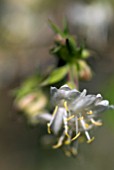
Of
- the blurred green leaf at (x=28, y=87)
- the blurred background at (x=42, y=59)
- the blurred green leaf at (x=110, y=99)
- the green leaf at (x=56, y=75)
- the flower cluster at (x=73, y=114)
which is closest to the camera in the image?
the flower cluster at (x=73, y=114)

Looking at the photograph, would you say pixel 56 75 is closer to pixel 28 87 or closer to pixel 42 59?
pixel 28 87

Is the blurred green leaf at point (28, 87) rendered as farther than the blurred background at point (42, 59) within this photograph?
No

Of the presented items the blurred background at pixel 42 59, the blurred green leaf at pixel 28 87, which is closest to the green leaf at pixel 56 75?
the blurred green leaf at pixel 28 87

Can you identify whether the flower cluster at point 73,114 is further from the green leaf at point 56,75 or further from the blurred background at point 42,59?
the blurred background at point 42,59

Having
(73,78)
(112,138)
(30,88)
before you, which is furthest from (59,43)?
(112,138)

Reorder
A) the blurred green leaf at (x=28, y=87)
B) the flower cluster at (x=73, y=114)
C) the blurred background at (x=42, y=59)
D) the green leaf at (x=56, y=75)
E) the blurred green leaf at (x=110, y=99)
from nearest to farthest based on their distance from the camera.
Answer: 1. the flower cluster at (x=73, y=114)
2. the green leaf at (x=56, y=75)
3. the blurred green leaf at (x=28, y=87)
4. the blurred green leaf at (x=110, y=99)
5. the blurred background at (x=42, y=59)

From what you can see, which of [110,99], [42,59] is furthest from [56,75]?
[42,59]

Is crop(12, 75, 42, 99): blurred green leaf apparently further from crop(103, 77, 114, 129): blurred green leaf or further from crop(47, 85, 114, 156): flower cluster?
crop(103, 77, 114, 129): blurred green leaf
